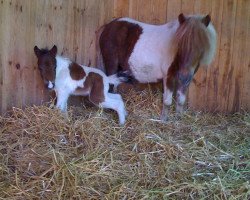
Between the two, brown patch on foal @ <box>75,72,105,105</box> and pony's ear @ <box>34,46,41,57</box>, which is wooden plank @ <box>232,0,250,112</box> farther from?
pony's ear @ <box>34,46,41,57</box>

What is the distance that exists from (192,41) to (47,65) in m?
1.45

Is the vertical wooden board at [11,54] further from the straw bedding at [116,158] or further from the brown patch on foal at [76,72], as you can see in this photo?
the brown patch on foal at [76,72]

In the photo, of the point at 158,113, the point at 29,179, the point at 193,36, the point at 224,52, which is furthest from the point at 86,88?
the point at 224,52

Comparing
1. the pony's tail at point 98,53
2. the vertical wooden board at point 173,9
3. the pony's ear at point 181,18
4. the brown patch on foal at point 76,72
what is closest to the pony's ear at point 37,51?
the brown patch on foal at point 76,72

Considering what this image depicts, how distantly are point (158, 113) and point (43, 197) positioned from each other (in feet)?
7.05

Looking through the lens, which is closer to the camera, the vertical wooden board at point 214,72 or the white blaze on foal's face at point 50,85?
the white blaze on foal's face at point 50,85

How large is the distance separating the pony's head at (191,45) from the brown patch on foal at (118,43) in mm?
657

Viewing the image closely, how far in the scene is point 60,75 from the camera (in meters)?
3.93

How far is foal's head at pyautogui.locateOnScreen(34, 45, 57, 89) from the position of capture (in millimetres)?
3785

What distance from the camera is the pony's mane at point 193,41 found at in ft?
12.4

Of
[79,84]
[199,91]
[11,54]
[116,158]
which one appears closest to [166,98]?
[199,91]

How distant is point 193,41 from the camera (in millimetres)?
3764

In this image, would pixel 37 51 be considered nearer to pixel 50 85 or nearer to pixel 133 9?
pixel 50 85

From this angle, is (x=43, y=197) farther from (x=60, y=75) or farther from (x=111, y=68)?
(x=111, y=68)
